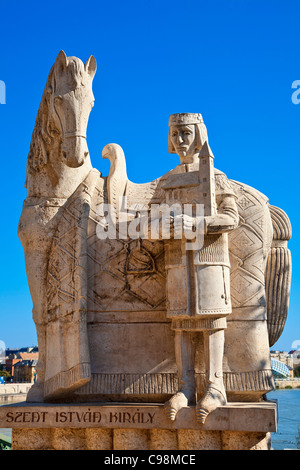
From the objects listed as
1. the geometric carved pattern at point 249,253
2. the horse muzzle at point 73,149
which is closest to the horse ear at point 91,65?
the horse muzzle at point 73,149

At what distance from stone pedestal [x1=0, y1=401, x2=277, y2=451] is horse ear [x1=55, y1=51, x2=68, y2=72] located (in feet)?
11.1

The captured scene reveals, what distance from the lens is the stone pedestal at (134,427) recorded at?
496 centimetres

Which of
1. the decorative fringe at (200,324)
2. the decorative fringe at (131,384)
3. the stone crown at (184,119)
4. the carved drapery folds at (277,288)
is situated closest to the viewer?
the decorative fringe at (200,324)

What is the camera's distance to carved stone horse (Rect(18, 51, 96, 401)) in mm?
5719

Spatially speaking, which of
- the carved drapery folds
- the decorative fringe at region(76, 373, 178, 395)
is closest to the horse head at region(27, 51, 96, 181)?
the decorative fringe at region(76, 373, 178, 395)

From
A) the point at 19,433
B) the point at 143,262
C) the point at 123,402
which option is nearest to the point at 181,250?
the point at 143,262

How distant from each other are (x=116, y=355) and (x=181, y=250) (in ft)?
4.19

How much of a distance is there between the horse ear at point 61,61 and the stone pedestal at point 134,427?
3378 mm

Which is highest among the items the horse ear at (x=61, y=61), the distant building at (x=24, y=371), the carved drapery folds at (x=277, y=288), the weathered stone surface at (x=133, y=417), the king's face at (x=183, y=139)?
the distant building at (x=24, y=371)

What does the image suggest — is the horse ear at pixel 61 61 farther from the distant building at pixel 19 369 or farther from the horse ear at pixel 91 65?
the distant building at pixel 19 369

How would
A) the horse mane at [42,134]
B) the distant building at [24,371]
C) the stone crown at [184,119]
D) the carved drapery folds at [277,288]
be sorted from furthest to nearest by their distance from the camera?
the distant building at [24,371], the carved drapery folds at [277,288], the horse mane at [42,134], the stone crown at [184,119]

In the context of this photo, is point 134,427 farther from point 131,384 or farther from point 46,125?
point 46,125

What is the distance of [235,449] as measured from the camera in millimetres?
5062
